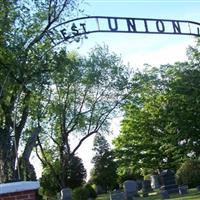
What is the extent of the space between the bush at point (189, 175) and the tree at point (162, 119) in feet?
40.1

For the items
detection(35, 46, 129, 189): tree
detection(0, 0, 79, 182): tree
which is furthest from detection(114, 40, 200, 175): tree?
detection(0, 0, 79, 182): tree

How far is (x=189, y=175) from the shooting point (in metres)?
37.0

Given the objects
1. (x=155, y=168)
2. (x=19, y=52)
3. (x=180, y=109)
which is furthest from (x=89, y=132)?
(x=19, y=52)

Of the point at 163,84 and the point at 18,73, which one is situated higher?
the point at 163,84

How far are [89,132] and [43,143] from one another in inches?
212

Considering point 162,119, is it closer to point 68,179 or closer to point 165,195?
point 68,179

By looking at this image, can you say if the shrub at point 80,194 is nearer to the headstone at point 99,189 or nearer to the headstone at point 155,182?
the headstone at point 155,182

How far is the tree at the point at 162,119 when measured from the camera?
52.6 metres

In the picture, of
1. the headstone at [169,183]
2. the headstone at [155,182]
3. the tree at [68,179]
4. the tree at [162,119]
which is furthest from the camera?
the tree at [68,179]

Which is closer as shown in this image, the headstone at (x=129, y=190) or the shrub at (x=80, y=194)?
the headstone at (x=129, y=190)

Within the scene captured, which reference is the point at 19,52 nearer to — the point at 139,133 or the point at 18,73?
the point at 18,73

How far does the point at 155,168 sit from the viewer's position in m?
60.1

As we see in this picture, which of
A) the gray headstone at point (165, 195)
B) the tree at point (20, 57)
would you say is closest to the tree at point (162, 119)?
the gray headstone at point (165, 195)

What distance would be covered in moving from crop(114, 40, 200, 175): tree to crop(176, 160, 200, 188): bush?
12213 millimetres
